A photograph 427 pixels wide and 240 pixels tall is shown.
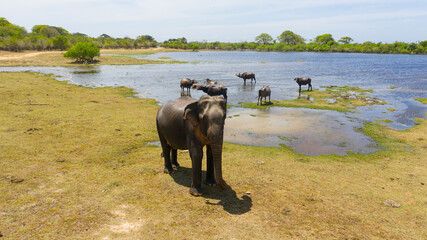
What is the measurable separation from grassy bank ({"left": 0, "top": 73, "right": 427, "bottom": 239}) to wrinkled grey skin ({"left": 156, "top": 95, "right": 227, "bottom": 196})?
0.78 meters

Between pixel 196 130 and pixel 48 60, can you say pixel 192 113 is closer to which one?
pixel 196 130

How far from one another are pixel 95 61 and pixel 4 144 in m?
57.6

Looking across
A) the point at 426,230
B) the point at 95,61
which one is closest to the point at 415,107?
the point at 426,230

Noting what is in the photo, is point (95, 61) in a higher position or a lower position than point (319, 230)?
higher

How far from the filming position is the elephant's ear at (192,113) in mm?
6926

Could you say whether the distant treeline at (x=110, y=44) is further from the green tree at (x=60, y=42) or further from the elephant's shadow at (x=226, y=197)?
the elephant's shadow at (x=226, y=197)

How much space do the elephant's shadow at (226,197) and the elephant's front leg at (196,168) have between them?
0.26 m

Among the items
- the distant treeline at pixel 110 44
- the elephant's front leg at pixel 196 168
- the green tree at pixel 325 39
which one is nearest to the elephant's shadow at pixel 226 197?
the elephant's front leg at pixel 196 168

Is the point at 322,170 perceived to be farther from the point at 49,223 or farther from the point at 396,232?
the point at 49,223

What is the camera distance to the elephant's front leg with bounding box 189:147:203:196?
7.28 metres

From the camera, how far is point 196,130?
7.09 meters

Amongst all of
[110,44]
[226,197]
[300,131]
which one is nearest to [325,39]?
[110,44]

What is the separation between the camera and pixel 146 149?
36.6 feet

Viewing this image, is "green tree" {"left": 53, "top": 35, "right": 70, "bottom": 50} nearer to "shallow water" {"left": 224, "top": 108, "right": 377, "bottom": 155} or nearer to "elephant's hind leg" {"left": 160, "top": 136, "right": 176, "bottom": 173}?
"shallow water" {"left": 224, "top": 108, "right": 377, "bottom": 155}
